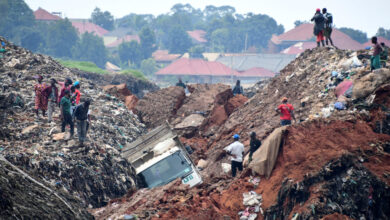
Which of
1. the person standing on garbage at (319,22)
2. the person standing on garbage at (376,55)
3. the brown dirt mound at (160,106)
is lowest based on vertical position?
the brown dirt mound at (160,106)

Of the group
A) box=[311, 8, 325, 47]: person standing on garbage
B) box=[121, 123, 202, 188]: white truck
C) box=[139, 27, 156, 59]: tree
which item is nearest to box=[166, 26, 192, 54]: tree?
box=[139, 27, 156, 59]: tree

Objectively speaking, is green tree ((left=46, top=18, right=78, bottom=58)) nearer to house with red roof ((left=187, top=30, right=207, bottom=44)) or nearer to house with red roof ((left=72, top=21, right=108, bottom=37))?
house with red roof ((left=72, top=21, right=108, bottom=37))

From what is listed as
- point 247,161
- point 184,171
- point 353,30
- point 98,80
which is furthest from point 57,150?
point 353,30

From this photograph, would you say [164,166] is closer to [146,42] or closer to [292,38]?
[146,42]

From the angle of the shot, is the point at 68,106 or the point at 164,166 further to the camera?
the point at 68,106

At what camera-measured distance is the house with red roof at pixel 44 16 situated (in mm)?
87875

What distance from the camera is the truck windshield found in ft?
40.4

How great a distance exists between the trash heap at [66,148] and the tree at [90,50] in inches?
2315

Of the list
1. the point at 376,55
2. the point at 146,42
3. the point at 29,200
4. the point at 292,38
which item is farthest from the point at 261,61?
the point at 29,200

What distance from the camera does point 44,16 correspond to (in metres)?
89.6

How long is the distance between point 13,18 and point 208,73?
95.2ft

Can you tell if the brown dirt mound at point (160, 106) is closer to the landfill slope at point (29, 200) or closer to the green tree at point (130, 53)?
the landfill slope at point (29, 200)

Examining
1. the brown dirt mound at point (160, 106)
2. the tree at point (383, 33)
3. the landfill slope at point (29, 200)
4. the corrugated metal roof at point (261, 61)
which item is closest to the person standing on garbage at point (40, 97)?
the landfill slope at point (29, 200)

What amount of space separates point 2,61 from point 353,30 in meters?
83.5
